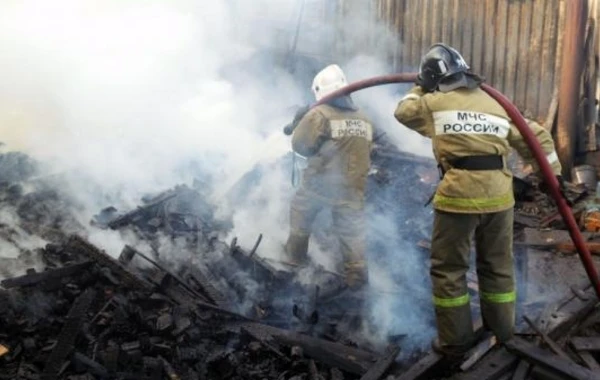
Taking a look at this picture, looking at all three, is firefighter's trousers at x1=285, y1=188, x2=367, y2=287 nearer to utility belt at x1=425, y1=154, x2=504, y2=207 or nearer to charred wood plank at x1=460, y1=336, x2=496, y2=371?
charred wood plank at x1=460, y1=336, x2=496, y2=371

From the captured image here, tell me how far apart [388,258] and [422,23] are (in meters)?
5.17

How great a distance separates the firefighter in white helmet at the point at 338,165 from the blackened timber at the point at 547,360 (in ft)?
5.74

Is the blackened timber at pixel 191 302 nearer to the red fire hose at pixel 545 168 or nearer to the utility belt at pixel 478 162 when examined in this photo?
the utility belt at pixel 478 162

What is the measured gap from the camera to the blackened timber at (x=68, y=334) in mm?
4016

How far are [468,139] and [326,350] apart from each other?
1.90 metres

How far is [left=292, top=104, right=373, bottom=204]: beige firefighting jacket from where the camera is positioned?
18.6ft

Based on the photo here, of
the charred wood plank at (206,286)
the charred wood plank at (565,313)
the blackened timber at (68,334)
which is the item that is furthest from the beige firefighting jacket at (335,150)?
the blackened timber at (68,334)

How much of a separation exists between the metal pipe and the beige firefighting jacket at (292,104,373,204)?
3.99 meters

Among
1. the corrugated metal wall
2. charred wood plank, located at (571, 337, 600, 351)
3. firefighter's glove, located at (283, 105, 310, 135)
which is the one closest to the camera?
charred wood plank, located at (571, 337, 600, 351)

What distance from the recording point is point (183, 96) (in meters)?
9.55

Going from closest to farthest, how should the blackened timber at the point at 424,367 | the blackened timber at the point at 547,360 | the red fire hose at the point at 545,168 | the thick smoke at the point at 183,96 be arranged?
the blackened timber at the point at 547,360 < the blackened timber at the point at 424,367 < the red fire hose at the point at 545,168 < the thick smoke at the point at 183,96

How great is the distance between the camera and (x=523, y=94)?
879 centimetres

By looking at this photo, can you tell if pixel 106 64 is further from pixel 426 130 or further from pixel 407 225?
pixel 426 130

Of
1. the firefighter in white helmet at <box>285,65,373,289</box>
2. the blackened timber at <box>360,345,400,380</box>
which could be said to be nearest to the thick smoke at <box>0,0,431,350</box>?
the firefighter in white helmet at <box>285,65,373,289</box>
